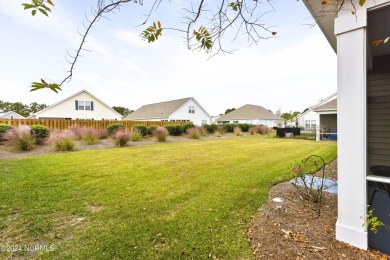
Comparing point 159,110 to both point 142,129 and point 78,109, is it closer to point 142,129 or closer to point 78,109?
point 78,109

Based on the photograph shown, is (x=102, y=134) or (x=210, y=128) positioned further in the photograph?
(x=210, y=128)

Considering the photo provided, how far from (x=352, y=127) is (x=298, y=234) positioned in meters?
1.61

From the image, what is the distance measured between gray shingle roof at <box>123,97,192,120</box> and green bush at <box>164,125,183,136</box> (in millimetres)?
13600

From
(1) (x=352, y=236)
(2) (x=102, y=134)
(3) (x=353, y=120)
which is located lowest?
(1) (x=352, y=236)

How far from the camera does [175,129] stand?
16547 mm

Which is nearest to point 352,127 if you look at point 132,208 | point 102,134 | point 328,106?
point 132,208

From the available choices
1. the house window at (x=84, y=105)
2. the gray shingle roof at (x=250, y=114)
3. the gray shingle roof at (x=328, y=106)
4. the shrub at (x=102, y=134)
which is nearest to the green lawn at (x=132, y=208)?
the shrub at (x=102, y=134)

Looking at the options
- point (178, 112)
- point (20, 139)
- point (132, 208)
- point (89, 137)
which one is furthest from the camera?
point (178, 112)

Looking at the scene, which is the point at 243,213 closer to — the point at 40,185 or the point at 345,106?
the point at 345,106

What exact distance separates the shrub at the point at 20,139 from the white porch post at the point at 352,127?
11.3 metres

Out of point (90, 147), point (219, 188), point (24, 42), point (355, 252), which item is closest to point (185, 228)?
point (219, 188)

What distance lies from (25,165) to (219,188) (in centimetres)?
639

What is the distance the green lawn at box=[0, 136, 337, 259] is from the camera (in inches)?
96.5

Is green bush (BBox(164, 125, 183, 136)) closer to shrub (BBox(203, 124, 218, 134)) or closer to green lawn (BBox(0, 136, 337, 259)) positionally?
shrub (BBox(203, 124, 218, 134))
